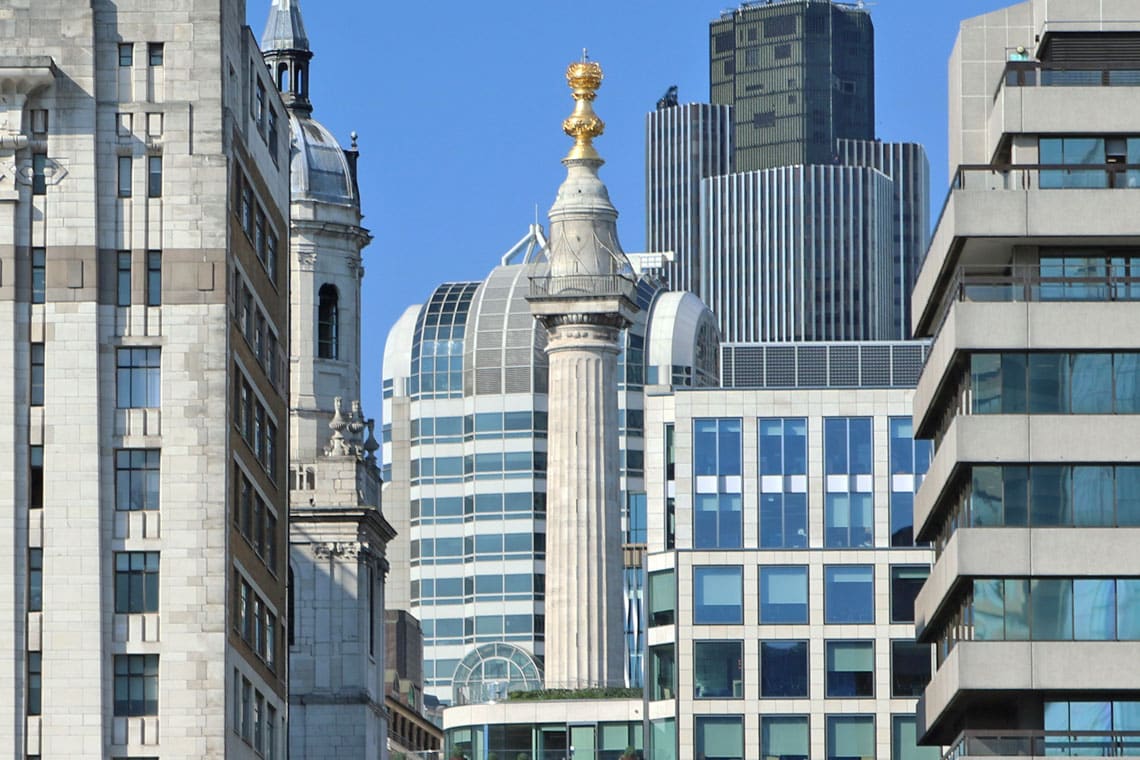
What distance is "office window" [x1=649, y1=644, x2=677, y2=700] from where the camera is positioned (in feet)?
462

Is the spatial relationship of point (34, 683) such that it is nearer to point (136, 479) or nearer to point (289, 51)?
point (136, 479)

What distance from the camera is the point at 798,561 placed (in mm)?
140125

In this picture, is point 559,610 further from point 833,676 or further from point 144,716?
point 144,716

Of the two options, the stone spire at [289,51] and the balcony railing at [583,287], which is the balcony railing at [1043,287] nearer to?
the stone spire at [289,51]

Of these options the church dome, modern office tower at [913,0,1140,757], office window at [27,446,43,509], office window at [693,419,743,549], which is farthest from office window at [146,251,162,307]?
the church dome

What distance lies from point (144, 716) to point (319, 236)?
211 ft

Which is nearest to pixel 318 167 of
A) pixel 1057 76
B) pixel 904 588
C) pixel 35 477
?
pixel 904 588

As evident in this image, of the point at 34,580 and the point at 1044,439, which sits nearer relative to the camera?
the point at 1044,439

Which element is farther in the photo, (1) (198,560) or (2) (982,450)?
(1) (198,560)

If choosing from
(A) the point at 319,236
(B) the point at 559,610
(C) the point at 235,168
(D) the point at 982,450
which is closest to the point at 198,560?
(C) the point at 235,168

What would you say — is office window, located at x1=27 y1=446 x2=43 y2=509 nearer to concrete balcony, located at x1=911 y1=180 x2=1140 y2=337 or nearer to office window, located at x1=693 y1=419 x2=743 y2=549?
concrete balcony, located at x1=911 y1=180 x2=1140 y2=337

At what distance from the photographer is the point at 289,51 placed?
156m

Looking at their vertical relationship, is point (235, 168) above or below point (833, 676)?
above

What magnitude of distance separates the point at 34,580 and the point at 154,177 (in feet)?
36.9
